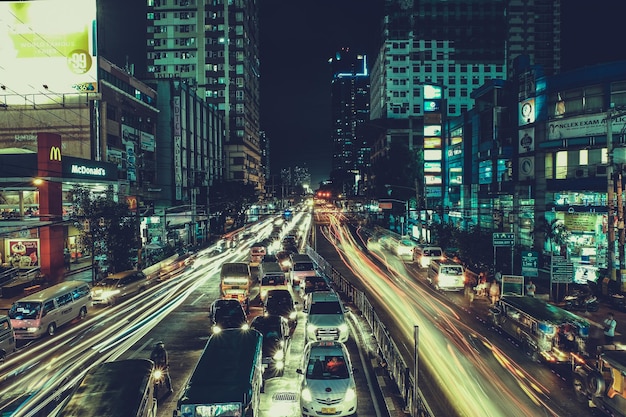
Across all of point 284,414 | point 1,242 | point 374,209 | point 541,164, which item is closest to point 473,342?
point 284,414

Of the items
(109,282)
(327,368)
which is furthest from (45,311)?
(327,368)

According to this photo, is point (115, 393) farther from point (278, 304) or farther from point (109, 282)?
point (109, 282)

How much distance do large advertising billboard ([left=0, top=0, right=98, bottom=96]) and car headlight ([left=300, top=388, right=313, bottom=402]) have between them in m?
36.9

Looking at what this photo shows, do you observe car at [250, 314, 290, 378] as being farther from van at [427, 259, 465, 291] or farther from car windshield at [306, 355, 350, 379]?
van at [427, 259, 465, 291]

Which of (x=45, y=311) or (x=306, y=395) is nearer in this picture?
(x=306, y=395)

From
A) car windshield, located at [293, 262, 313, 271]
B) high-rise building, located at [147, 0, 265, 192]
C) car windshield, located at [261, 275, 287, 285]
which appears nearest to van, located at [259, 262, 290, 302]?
car windshield, located at [261, 275, 287, 285]

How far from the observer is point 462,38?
11662 centimetres

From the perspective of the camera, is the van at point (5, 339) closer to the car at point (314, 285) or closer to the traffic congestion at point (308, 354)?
the traffic congestion at point (308, 354)

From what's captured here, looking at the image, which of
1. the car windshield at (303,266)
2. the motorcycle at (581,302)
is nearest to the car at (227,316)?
the car windshield at (303,266)

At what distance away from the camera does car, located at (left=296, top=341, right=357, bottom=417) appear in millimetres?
12930

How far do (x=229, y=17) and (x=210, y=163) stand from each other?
37345 mm

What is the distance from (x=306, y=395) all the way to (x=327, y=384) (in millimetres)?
689

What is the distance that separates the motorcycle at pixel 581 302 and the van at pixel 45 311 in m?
28.5

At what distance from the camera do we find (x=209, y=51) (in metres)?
112
